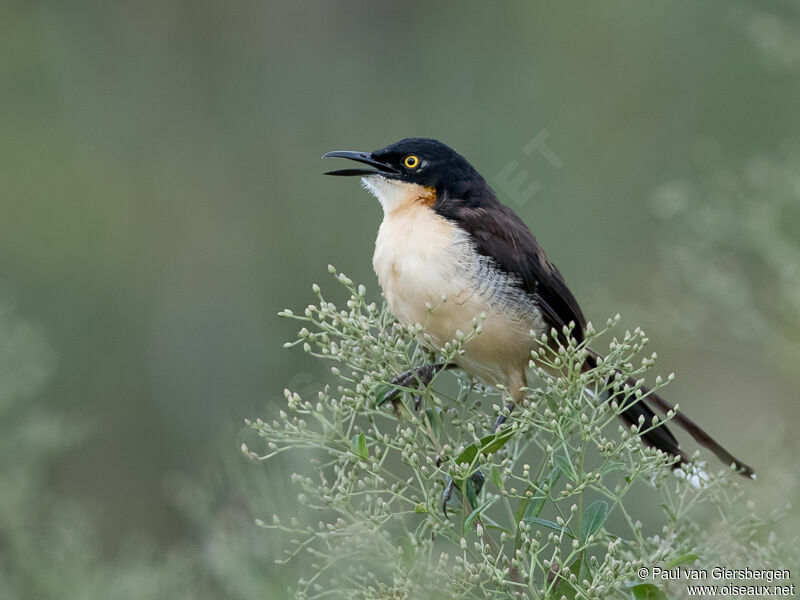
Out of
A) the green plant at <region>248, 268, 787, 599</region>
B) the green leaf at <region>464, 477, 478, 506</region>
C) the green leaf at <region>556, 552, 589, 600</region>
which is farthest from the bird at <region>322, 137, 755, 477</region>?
the green leaf at <region>556, 552, 589, 600</region>

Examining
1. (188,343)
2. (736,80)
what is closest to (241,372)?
(188,343)

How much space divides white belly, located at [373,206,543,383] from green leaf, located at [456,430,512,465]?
133cm

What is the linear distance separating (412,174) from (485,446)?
213 cm

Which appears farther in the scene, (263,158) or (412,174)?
(263,158)

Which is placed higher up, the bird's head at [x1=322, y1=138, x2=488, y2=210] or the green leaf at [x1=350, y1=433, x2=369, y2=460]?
the bird's head at [x1=322, y1=138, x2=488, y2=210]

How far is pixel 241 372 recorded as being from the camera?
9195mm

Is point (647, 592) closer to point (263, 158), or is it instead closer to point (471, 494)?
point (471, 494)

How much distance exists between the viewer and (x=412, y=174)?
4.43 metres

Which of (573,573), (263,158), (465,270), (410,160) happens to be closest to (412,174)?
(410,160)

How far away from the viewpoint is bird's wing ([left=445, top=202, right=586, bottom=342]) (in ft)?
13.7

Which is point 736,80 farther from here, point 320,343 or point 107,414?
point 320,343

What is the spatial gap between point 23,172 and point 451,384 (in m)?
5.34

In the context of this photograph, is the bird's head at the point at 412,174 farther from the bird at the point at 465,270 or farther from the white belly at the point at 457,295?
the white belly at the point at 457,295

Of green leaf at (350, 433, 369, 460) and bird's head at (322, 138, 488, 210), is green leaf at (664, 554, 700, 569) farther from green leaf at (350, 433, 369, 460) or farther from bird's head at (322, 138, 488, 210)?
bird's head at (322, 138, 488, 210)
